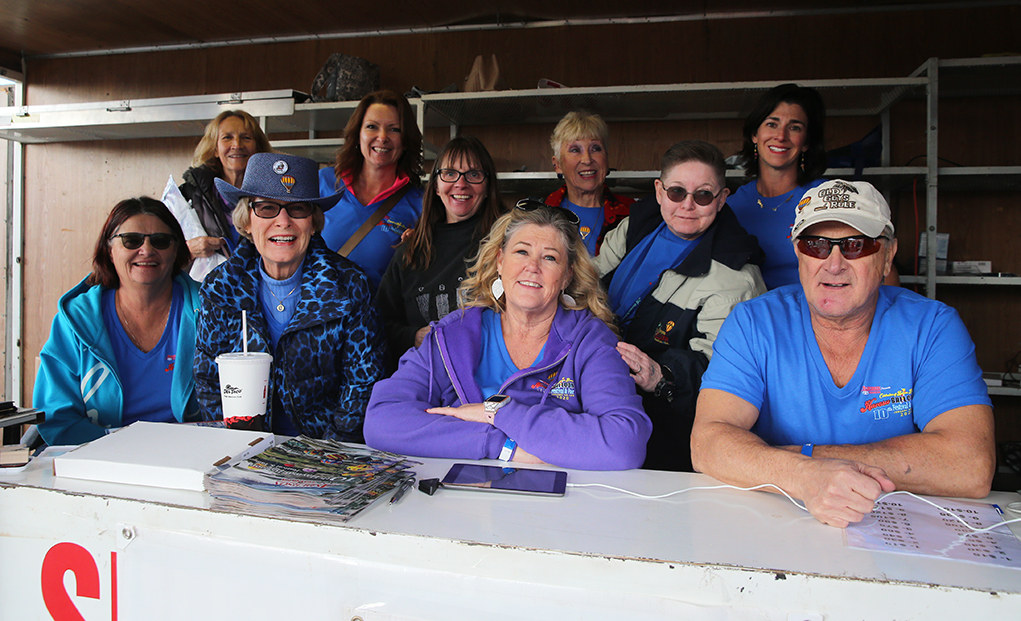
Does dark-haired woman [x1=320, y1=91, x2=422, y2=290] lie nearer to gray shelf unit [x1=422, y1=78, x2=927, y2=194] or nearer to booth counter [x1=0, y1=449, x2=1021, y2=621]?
gray shelf unit [x1=422, y1=78, x2=927, y2=194]

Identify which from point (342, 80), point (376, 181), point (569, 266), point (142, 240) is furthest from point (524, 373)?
point (342, 80)

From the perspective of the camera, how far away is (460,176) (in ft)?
8.57

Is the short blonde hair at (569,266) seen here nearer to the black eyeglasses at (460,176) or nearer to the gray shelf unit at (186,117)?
the black eyeglasses at (460,176)

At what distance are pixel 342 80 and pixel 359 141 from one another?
1389mm

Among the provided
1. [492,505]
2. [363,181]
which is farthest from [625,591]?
[363,181]

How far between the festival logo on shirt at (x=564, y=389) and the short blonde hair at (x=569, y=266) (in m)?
0.28

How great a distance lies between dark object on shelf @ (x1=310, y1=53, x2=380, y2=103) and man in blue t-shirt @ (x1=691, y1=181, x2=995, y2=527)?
3285mm

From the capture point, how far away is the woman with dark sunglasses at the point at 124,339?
2.17 meters

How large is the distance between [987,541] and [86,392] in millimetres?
2499

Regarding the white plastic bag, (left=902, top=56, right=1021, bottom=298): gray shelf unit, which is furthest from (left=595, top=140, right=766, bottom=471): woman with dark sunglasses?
the white plastic bag

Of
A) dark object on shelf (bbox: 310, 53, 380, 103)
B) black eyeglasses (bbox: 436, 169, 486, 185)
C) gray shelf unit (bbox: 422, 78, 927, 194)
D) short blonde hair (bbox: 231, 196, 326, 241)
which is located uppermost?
dark object on shelf (bbox: 310, 53, 380, 103)

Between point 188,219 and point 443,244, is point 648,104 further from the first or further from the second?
point 188,219

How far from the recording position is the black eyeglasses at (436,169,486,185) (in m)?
2.61

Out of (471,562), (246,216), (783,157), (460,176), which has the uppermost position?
(783,157)
